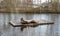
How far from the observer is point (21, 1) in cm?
463

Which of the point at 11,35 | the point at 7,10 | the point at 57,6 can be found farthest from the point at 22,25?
the point at 57,6

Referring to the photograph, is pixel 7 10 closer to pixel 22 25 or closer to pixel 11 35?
pixel 22 25

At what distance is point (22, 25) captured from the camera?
8.66ft

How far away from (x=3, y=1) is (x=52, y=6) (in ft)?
4.43

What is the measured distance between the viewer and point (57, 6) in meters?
4.72

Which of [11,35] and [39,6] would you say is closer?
[11,35]

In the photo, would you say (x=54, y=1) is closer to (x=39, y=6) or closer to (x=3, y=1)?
(x=39, y=6)

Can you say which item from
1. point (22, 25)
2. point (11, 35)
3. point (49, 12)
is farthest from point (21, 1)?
point (11, 35)

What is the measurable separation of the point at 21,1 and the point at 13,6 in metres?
0.26

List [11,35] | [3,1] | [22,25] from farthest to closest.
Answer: [3,1] < [22,25] < [11,35]

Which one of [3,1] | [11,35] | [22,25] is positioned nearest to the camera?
[11,35]

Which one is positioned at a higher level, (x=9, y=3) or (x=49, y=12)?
(x=9, y=3)

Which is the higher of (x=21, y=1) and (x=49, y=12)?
(x=21, y=1)

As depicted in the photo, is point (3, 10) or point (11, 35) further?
point (3, 10)
